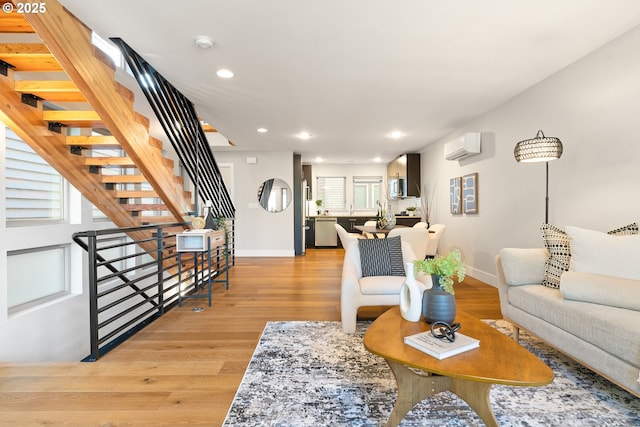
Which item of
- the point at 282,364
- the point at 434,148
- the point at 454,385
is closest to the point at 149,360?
the point at 282,364

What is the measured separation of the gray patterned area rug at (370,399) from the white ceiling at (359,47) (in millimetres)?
2447

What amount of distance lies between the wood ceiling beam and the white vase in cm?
255

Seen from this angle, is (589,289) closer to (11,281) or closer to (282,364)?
(282,364)

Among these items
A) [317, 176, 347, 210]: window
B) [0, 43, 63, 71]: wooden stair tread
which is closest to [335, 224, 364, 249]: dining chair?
[0, 43, 63, 71]: wooden stair tread

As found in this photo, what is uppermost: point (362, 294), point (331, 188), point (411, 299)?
point (331, 188)

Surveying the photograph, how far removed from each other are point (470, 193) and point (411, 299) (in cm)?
360

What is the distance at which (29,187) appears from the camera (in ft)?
10.1

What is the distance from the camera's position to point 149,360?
224 cm

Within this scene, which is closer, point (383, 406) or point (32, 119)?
point (383, 406)

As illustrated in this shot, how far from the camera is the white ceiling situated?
2.12 m

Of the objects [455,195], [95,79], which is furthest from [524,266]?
[95,79]

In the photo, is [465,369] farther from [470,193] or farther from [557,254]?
[470,193]

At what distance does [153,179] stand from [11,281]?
150 cm

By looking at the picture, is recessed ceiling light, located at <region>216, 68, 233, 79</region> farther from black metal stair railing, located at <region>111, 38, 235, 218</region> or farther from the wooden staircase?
the wooden staircase
